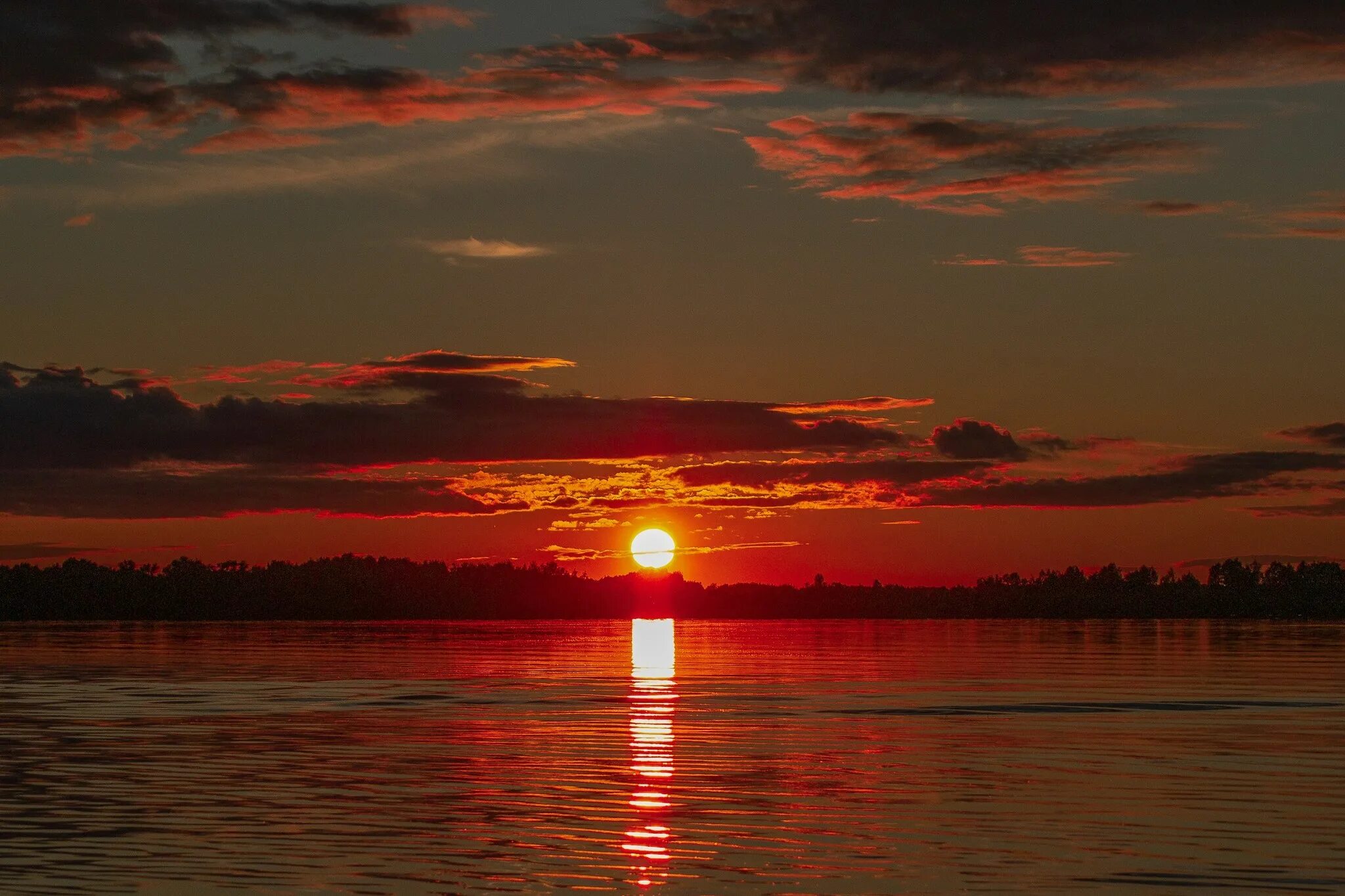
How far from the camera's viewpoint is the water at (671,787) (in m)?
26.5

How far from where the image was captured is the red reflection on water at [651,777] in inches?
1068

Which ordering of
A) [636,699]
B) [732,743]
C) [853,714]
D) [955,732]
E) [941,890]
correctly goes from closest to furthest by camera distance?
[941,890] < [732,743] < [955,732] < [853,714] < [636,699]

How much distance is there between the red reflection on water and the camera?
27.1 meters

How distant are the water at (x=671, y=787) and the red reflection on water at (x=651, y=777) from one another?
0.14 metres

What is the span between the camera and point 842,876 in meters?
26.0

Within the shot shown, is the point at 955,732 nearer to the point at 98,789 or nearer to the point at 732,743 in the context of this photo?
the point at 732,743

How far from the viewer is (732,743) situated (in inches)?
1903

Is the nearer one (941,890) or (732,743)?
(941,890)

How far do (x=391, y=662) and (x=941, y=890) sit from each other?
8922cm

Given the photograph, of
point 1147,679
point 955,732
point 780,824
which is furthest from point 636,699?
point 780,824

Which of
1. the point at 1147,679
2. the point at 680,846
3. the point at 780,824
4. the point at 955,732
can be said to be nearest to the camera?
the point at 680,846

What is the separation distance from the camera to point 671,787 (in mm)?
37125

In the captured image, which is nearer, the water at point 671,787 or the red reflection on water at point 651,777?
the water at point 671,787

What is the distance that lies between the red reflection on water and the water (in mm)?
135
